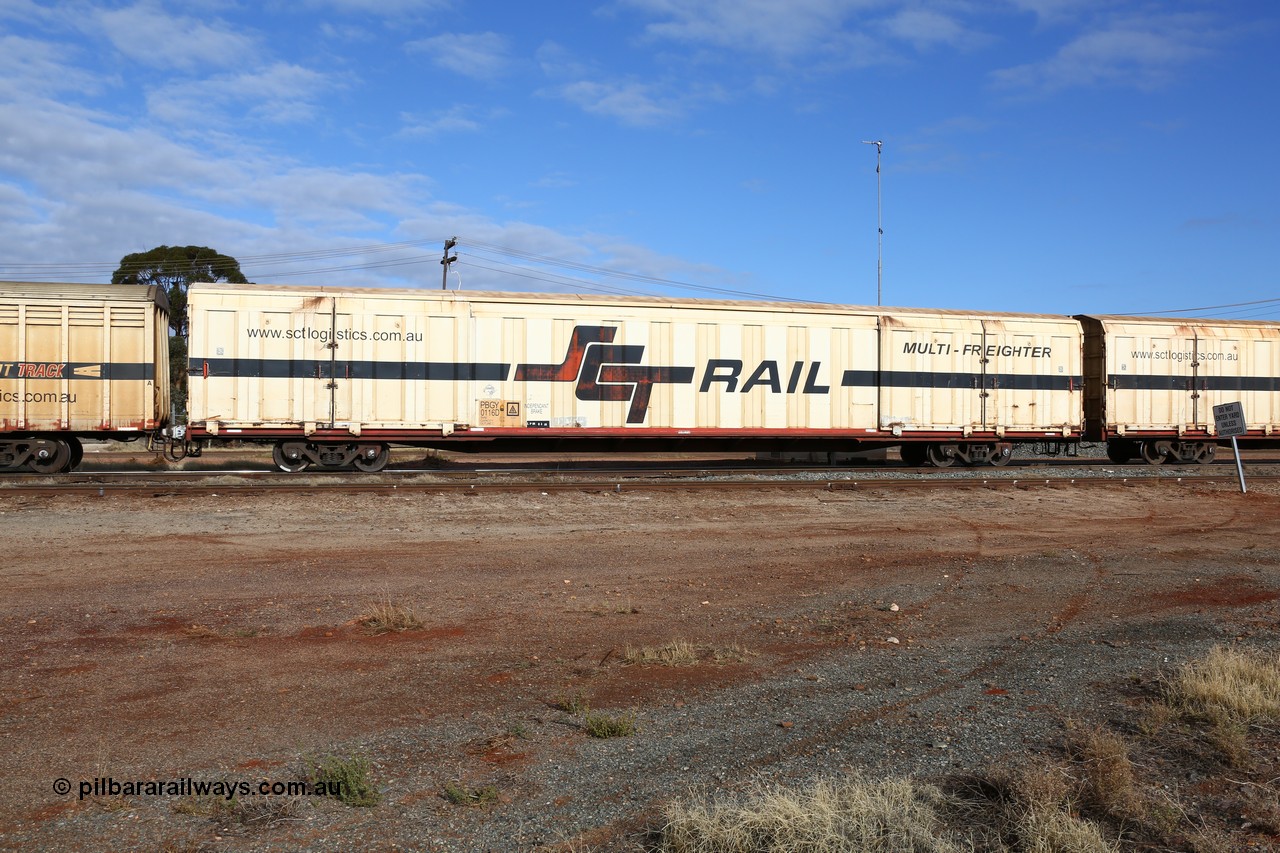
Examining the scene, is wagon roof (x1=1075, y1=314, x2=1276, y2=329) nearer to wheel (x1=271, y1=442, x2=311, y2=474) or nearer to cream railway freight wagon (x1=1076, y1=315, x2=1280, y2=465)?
cream railway freight wagon (x1=1076, y1=315, x2=1280, y2=465)

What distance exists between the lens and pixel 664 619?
7.97m

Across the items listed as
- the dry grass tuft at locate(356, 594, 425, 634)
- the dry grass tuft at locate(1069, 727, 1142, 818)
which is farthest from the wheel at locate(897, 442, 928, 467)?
the dry grass tuft at locate(1069, 727, 1142, 818)

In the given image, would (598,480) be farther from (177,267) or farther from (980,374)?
(177,267)

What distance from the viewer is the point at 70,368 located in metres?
16.6

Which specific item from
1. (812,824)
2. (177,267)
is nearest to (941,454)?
(812,824)

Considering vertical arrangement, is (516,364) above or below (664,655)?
above

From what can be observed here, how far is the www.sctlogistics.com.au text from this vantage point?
4262 mm

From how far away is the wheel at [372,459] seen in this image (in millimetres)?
18078

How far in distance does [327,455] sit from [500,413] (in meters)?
3.68

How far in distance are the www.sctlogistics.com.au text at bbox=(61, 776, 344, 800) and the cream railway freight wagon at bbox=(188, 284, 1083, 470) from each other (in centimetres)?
1369

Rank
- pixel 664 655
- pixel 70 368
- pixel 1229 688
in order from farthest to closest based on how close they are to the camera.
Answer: pixel 70 368 → pixel 664 655 → pixel 1229 688

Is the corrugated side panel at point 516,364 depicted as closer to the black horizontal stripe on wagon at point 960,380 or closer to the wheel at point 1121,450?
the black horizontal stripe on wagon at point 960,380

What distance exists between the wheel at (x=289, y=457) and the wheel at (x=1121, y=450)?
65.3ft

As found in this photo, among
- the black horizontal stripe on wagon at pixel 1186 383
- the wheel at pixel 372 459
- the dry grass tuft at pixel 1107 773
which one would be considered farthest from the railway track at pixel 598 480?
the dry grass tuft at pixel 1107 773
